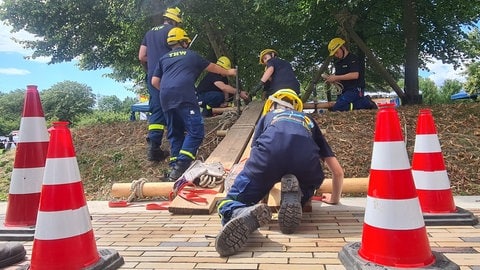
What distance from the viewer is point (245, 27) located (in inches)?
492

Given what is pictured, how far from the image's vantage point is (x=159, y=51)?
645cm

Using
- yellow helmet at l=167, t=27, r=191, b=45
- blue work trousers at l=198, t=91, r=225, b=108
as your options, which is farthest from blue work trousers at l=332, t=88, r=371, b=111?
yellow helmet at l=167, t=27, r=191, b=45

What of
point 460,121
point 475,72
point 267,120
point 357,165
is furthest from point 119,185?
point 475,72

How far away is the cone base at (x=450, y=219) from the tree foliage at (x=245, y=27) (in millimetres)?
5916

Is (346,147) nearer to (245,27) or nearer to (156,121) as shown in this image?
(156,121)

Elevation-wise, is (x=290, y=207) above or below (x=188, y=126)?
below

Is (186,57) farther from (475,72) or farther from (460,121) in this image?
(475,72)

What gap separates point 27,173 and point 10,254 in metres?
0.94

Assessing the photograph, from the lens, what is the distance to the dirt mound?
5.52 m

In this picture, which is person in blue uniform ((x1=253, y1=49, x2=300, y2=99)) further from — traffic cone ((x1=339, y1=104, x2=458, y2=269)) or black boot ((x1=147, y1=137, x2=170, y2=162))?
traffic cone ((x1=339, y1=104, x2=458, y2=269))

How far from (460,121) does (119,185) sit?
5.18 m

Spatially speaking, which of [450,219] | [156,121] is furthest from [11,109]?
[450,219]

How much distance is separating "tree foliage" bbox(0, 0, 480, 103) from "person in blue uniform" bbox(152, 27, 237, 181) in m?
3.68

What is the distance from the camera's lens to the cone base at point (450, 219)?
317 centimetres
